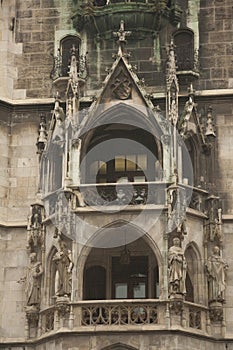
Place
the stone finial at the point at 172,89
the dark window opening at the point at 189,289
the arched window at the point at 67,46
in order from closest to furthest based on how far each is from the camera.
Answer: the dark window opening at the point at 189,289, the stone finial at the point at 172,89, the arched window at the point at 67,46

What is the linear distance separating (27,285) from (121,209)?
8.51 ft

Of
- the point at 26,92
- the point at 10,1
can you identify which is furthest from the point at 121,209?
the point at 10,1

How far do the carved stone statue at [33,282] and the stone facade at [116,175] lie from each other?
0.03m

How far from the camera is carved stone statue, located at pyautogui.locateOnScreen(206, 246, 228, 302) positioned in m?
19.6

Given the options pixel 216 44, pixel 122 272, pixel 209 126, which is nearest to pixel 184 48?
pixel 216 44

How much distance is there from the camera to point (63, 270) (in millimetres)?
19328

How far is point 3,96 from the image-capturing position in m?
22.0

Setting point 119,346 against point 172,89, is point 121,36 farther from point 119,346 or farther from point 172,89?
point 119,346

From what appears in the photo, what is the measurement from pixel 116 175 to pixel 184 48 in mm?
3568

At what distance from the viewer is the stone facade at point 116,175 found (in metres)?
19.2

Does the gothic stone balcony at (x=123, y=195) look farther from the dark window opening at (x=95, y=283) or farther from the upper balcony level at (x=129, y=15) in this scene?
the upper balcony level at (x=129, y=15)

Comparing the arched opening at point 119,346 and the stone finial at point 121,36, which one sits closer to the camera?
the arched opening at point 119,346

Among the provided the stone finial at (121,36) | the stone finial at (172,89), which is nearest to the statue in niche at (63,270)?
the stone finial at (172,89)

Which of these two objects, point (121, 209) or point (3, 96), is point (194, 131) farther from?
point (3, 96)
